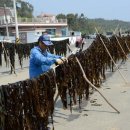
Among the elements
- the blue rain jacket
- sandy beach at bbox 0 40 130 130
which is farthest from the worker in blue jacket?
sandy beach at bbox 0 40 130 130

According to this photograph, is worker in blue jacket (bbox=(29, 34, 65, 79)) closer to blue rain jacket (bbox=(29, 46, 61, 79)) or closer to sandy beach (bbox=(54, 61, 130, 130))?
blue rain jacket (bbox=(29, 46, 61, 79))

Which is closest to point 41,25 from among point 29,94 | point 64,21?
point 64,21

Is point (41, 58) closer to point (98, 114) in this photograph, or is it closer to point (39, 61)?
point (39, 61)

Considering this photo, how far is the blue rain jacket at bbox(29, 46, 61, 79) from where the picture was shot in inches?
318

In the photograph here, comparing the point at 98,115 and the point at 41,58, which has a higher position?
the point at 41,58

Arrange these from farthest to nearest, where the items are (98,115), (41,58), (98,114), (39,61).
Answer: (98,114) → (98,115) → (39,61) → (41,58)

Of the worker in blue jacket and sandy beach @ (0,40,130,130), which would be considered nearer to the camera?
the worker in blue jacket

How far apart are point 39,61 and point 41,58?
131 millimetres

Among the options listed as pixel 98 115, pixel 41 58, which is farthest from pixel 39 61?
pixel 98 115

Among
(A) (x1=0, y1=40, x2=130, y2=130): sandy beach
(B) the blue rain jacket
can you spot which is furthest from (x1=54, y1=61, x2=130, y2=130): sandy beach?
(B) the blue rain jacket

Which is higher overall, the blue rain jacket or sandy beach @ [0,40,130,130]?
the blue rain jacket

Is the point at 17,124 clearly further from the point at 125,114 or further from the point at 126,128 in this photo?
the point at 125,114

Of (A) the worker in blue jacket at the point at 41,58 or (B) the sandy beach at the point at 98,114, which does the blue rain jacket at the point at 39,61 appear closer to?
(A) the worker in blue jacket at the point at 41,58

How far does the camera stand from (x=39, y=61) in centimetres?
814
